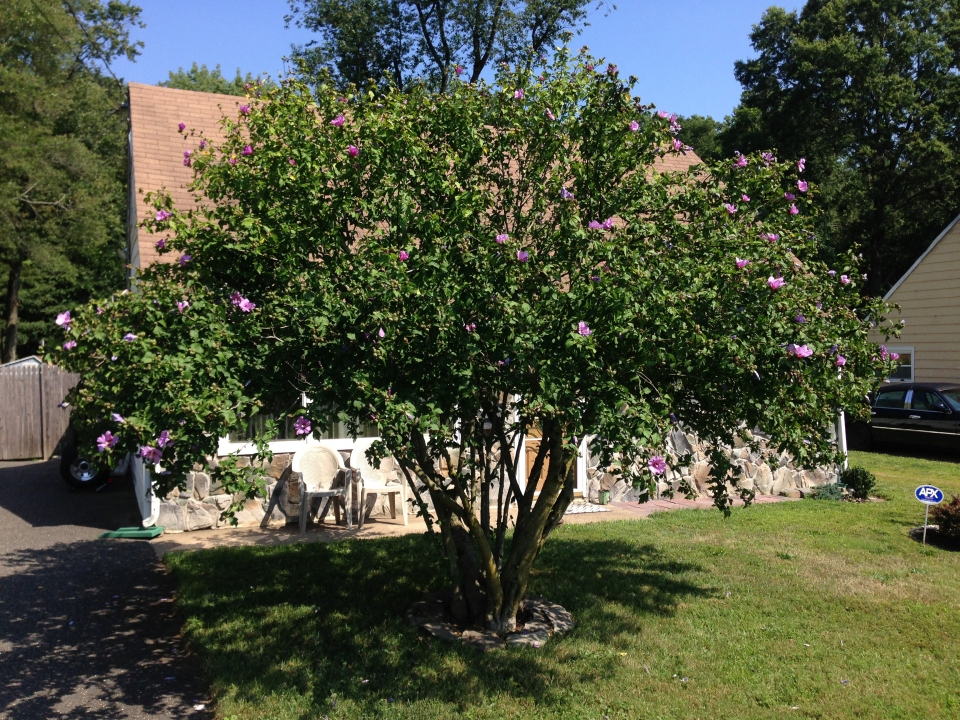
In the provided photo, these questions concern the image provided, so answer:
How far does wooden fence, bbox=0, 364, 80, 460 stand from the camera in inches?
699

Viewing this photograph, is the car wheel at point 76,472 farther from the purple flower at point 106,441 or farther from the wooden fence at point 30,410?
the purple flower at point 106,441

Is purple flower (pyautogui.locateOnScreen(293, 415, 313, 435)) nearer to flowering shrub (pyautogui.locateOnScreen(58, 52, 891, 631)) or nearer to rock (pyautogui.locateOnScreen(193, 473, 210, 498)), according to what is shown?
flowering shrub (pyautogui.locateOnScreen(58, 52, 891, 631))

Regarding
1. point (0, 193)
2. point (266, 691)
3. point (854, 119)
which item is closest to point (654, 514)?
point (266, 691)

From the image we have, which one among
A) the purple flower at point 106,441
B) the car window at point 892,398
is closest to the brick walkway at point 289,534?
the purple flower at point 106,441

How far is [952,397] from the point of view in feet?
53.4

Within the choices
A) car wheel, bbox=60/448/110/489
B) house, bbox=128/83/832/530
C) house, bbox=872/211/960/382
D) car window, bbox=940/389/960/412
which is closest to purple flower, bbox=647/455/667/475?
house, bbox=128/83/832/530

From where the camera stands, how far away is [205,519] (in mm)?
9555

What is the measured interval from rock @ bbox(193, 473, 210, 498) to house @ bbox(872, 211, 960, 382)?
16841 millimetres

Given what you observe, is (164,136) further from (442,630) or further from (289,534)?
(442,630)

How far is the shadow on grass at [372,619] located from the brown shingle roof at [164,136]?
4539 millimetres

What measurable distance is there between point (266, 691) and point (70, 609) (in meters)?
2.73

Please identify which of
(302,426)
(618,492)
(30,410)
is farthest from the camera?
(30,410)

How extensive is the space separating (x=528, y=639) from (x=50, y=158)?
23.2 meters

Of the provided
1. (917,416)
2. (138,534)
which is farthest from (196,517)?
(917,416)
